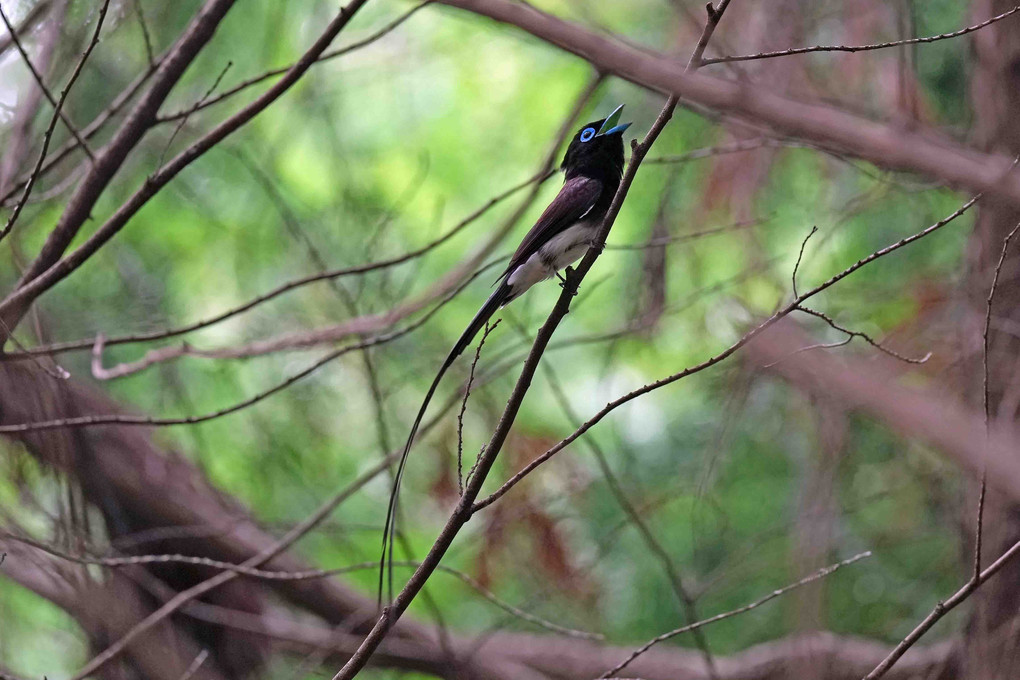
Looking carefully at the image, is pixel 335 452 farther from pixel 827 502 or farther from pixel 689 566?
pixel 827 502

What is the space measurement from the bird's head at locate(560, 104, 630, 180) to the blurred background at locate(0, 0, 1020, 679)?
31 centimetres

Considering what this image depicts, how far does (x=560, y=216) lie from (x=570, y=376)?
11.1 feet

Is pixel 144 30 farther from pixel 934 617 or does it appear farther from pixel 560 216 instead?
pixel 934 617

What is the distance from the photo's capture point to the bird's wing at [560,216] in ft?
11.8

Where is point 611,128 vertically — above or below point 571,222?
above

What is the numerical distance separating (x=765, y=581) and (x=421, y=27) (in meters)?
5.36

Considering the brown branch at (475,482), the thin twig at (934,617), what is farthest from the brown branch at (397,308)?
the thin twig at (934,617)

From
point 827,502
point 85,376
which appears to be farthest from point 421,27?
point 827,502

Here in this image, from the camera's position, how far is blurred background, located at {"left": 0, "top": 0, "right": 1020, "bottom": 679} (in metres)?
4.10

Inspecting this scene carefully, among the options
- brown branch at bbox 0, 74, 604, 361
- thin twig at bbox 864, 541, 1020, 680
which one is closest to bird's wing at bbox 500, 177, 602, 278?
brown branch at bbox 0, 74, 604, 361

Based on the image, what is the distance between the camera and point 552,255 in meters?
3.57

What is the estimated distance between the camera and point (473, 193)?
298 inches

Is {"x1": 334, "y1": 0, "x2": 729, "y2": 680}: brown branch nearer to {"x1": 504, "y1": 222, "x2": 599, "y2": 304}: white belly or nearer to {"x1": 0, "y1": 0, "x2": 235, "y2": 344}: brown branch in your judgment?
{"x1": 504, "y1": 222, "x2": 599, "y2": 304}: white belly

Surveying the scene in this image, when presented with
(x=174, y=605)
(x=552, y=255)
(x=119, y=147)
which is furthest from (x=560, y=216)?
(x=174, y=605)
